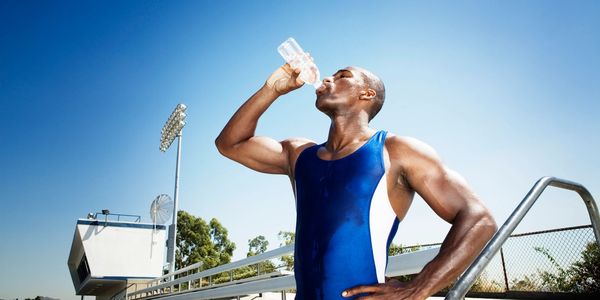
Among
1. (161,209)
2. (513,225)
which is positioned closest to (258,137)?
(513,225)

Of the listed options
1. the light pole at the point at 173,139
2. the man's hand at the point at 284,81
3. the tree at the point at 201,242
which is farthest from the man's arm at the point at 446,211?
the tree at the point at 201,242

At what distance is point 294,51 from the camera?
271 cm

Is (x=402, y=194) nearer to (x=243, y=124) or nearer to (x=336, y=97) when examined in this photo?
(x=336, y=97)

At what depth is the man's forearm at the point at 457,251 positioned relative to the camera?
1354mm

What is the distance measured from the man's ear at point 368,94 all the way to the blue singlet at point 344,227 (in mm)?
421

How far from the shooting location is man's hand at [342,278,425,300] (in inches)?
52.5

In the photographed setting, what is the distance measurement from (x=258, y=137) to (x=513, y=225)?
148cm

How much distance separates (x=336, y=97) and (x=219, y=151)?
0.83 m

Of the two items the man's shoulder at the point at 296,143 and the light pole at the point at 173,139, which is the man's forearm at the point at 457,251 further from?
the light pole at the point at 173,139

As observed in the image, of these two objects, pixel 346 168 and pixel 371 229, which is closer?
pixel 371 229

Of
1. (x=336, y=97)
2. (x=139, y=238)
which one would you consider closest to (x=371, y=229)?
(x=336, y=97)

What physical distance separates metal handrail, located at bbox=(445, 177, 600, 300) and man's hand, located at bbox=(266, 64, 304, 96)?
133 centimetres

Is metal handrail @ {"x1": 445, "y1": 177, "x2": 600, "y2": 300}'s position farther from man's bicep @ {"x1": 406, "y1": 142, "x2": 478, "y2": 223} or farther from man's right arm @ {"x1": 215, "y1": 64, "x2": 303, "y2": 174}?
man's right arm @ {"x1": 215, "y1": 64, "x2": 303, "y2": 174}

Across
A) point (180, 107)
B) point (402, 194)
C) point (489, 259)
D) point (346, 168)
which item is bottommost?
point (489, 259)
